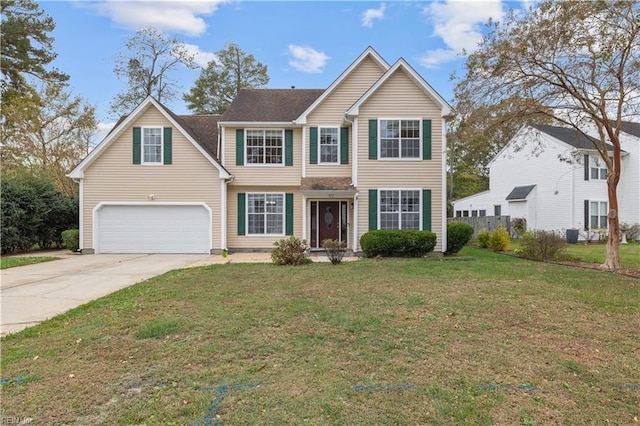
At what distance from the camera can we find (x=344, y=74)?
15.2 meters

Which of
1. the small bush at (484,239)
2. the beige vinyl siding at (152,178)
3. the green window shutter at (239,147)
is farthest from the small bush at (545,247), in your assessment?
Answer: the beige vinyl siding at (152,178)

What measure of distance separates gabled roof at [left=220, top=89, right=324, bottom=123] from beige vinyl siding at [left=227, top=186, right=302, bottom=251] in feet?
9.74

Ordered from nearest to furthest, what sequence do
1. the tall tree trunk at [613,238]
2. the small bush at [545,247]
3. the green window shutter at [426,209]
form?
the tall tree trunk at [613,238]
the small bush at [545,247]
the green window shutter at [426,209]

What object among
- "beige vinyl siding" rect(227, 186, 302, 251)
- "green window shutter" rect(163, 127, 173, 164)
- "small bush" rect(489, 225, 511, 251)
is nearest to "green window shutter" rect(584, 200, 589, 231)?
"small bush" rect(489, 225, 511, 251)

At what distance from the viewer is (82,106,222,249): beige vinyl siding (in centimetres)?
1516

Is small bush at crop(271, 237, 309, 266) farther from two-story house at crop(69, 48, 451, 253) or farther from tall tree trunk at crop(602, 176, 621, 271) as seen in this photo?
tall tree trunk at crop(602, 176, 621, 271)

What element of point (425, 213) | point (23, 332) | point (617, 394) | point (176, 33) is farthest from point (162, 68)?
point (617, 394)

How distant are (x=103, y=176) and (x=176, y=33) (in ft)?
52.1

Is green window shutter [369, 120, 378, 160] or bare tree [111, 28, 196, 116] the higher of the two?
bare tree [111, 28, 196, 116]

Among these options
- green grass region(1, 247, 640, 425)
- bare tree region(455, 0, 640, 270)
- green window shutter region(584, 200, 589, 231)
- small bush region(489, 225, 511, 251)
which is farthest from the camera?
green window shutter region(584, 200, 589, 231)

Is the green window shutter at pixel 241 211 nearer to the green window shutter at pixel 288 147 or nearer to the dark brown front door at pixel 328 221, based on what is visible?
the green window shutter at pixel 288 147

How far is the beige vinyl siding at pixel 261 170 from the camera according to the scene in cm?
1565

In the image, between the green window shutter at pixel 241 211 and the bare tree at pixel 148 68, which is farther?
the bare tree at pixel 148 68

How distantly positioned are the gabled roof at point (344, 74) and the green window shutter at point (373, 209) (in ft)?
13.9
